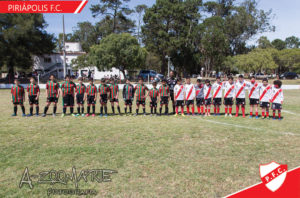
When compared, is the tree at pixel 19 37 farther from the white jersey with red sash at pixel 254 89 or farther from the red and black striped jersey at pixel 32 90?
the white jersey with red sash at pixel 254 89

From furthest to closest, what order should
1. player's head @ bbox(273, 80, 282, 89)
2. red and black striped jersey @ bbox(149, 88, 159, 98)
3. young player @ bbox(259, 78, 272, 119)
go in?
red and black striped jersey @ bbox(149, 88, 159, 98) → young player @ bbox(259, 78, 272, 119) → player's head @ bbox(273, 80, 282, 89)

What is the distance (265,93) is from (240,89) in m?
1.12

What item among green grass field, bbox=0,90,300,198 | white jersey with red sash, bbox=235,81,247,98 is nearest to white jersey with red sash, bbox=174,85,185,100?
green grass field, bbox=0,90,300,198

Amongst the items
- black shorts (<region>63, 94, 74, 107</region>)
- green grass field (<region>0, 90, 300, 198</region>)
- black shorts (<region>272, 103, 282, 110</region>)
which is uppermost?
black shorts (<region>63, 94, 74, 107</region>)

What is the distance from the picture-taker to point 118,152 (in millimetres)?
5809

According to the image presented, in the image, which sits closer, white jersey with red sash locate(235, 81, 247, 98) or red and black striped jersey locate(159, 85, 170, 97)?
white jersey with red sash locate(235, 81, 247, 98)

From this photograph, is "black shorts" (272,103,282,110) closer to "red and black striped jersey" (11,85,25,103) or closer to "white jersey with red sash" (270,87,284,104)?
"white jersey with red sash" (270,87,284,104)

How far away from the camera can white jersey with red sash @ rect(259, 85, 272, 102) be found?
409 inches

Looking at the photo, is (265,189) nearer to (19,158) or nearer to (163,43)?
(19,158)

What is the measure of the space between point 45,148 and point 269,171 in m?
5.57

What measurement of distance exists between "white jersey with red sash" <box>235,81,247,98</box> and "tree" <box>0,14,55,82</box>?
124 feet

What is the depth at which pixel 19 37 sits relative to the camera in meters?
38.5

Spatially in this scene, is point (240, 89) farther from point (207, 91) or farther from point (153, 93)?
point (153, 93)

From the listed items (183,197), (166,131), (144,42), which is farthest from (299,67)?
(183,197)
